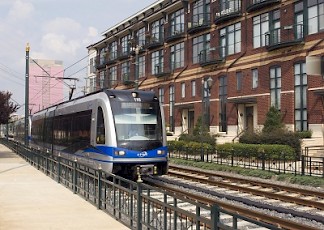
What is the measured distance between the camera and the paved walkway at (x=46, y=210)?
8516mm

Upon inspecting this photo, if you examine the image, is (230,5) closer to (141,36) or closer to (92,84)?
(141,36)

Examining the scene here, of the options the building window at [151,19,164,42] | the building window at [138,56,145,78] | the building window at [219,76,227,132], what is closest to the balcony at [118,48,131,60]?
the building window at [138,56,145,78]

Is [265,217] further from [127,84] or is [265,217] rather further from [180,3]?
[127,84]

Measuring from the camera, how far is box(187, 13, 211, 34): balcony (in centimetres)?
4209

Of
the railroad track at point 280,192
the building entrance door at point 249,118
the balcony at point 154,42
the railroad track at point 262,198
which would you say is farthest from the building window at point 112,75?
the railroad track at point 280,192

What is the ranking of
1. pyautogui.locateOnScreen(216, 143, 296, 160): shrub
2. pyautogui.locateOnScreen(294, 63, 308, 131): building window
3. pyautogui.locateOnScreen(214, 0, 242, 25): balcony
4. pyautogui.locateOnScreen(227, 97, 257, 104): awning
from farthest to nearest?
pyautogui.locateOnScreen(214, 0, 242, 25): balcony → pyautogui.locateOnScreen(227, 97, 257, 104): awning → pyautogui.locateOnScreen(294, 63, 308, 131): building window → pyautogui.locateOnScreen(216, 143, 296, 160): shrub

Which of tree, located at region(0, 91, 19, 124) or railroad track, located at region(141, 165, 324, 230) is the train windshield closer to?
railroad track, located at region(141, 165, 324, 230)

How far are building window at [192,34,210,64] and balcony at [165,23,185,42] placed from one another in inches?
95.3

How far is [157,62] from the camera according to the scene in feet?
173

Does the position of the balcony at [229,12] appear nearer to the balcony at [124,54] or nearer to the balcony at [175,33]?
the balcony at [175,33]

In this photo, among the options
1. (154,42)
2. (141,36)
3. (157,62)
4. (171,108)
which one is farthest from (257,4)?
(141,36)

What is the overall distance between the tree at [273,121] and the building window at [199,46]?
12134 mm

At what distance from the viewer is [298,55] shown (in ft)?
103

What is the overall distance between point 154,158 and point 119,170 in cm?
130
